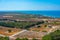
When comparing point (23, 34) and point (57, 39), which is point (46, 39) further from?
point (23, 34)

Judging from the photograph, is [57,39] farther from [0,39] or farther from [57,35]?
[0,39]

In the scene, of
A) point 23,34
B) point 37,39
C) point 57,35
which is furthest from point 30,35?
point 57,35

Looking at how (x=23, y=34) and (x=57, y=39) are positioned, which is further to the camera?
(x=23, y=34)

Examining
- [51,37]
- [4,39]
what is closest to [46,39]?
[51,37]

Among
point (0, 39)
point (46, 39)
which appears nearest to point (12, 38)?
point (0, 39)

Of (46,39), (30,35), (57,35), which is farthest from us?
(30,35)

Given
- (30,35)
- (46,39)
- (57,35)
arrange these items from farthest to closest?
(30,35)
(57,35)
(46,39)

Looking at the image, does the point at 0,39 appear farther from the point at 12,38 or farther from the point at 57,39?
the point at 57,39

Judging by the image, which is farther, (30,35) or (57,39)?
(30,35)
